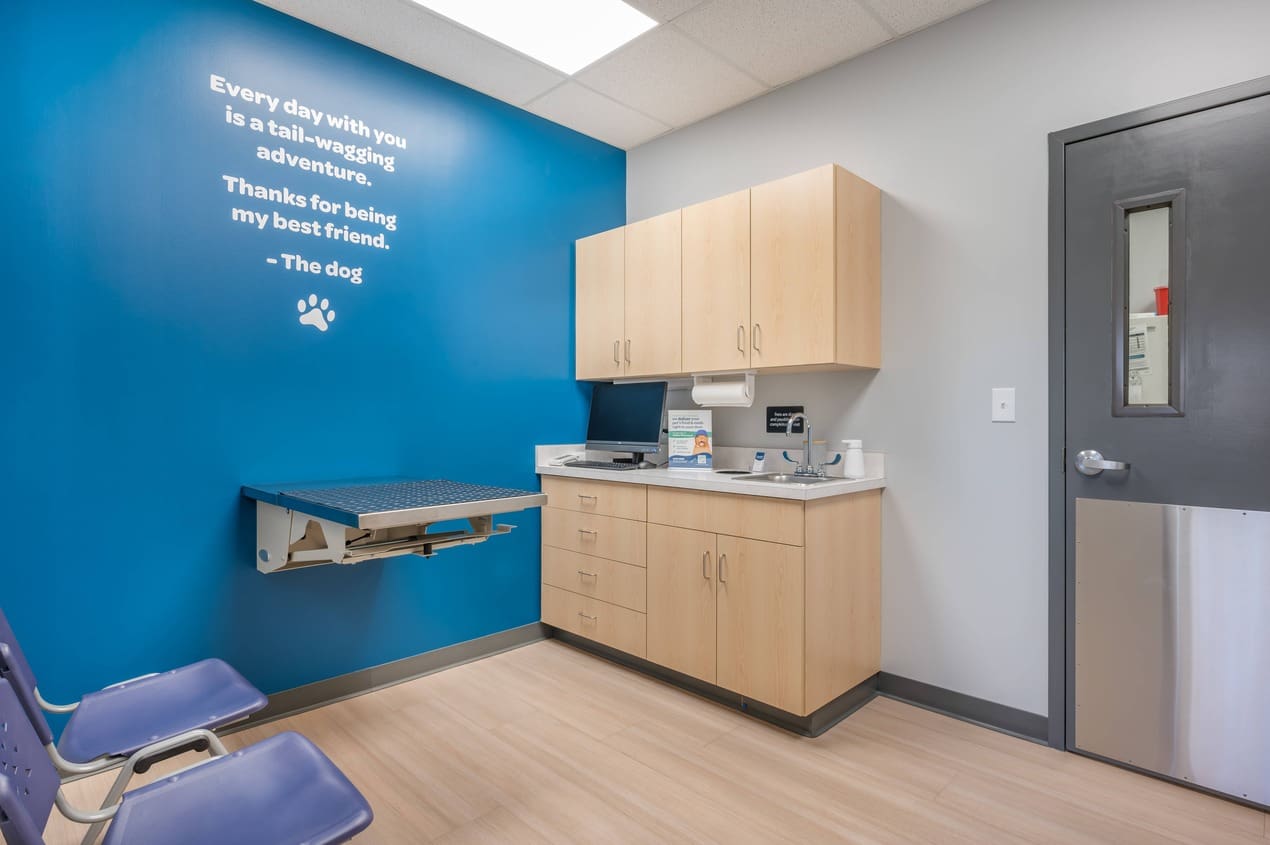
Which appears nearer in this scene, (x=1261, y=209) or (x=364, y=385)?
(x=1261, y=209)

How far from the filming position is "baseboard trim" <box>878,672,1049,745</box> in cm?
245

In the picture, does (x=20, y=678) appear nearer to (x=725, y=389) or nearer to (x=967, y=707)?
(x=725, y=389)

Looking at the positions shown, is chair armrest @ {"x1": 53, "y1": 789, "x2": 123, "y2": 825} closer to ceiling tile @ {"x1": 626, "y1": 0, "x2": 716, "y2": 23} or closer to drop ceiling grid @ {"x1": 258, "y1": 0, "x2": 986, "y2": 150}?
drop ceiling grid @ {"x1": 258, "y1": 0, "x2": 986, "y2": 150}

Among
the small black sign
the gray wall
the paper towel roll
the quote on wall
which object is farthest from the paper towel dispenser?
the quote on wall

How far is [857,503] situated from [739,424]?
89cm

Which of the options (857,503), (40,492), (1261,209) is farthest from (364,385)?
(1261,209)

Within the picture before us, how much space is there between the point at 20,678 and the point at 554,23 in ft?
9.24

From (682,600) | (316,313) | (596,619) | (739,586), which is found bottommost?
(596,619)

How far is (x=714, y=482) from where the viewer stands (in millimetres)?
2727

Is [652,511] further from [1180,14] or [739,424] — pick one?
[1180,14]

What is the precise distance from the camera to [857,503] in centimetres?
274

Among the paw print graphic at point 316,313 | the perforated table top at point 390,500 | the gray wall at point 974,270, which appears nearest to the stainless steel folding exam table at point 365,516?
the perforated table top at point 390,500

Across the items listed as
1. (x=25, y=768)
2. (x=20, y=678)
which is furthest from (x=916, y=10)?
(x=20, y=678)

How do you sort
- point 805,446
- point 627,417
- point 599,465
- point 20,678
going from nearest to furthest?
point 20,678 → point 805,446 → point 599,465 → point 627,417
